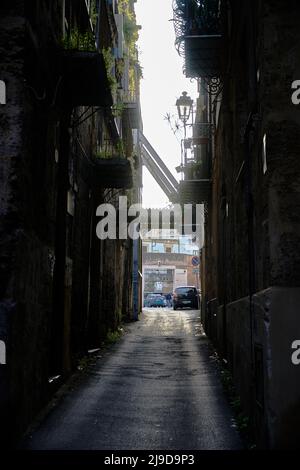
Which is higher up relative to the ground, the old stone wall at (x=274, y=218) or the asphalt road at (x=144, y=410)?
the old stone wall at (x=274, y=218)

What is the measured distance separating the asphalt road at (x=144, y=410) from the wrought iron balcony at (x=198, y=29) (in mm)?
6085

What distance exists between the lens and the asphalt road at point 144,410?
223 inches

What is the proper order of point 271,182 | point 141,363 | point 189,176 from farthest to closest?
point 189,176 → point 141,363 → point 271,182

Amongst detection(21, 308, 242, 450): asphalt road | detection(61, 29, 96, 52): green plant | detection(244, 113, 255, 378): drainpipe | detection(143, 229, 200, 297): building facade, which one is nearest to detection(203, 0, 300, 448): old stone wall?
detection(244, 113, 255, 378): drainpipe

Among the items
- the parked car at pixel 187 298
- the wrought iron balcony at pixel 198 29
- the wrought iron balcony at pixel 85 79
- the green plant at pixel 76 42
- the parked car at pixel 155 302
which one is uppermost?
the wrought iron balcony at pixel 198 29

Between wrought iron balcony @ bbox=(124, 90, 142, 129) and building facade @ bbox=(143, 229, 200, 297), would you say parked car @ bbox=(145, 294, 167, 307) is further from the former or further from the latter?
wrought iron balcony @ bbox=(124, 90, 142, 129)

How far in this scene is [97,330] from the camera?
1334cm

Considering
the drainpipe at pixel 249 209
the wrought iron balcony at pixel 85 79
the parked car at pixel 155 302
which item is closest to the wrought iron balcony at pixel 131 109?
the wrought iron balcony at pixel 85 79

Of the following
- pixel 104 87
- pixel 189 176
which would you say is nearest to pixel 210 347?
pixel 189 176

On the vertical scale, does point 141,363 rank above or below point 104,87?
below

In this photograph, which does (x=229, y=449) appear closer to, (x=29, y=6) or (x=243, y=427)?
(x=243, y=427)

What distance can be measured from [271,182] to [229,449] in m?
2.69

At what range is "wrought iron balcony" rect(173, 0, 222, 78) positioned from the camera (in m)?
10.1

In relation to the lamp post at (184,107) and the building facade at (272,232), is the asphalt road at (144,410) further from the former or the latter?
the lamp post at (184,107)
